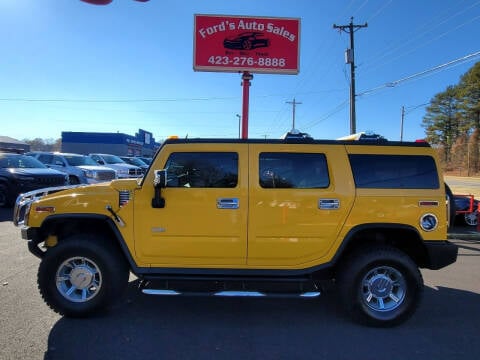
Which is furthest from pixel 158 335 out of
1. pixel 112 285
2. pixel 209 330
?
pixel 112 285

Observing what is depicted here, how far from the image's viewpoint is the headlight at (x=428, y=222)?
155 inches

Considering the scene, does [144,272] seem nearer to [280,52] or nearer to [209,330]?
[209,330]

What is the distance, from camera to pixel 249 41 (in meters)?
10.5

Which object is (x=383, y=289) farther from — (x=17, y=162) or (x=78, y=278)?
(x=17, y=162)

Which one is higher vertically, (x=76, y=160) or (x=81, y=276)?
(x=76, y=160)

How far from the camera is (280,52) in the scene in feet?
34.7

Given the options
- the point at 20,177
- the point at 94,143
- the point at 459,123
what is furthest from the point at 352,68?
the point at 459,123

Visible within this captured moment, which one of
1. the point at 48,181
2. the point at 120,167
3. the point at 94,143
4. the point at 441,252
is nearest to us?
the point at 441,252

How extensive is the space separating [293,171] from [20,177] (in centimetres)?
1025

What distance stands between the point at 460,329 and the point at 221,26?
9390 millimetres

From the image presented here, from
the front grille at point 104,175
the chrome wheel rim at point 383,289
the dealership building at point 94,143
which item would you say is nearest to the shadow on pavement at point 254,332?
the chrome wheel rim at point 383,289

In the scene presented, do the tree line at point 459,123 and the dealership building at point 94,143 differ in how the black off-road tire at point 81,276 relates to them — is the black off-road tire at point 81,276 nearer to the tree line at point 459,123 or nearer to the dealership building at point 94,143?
the dealership building at point 94,143

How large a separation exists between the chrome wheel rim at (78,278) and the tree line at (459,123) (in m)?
71.1

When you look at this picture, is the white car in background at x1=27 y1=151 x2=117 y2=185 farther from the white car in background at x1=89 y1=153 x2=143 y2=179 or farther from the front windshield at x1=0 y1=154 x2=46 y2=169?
the white car in background at x1=89 y1=153 x2=143 y2=179
